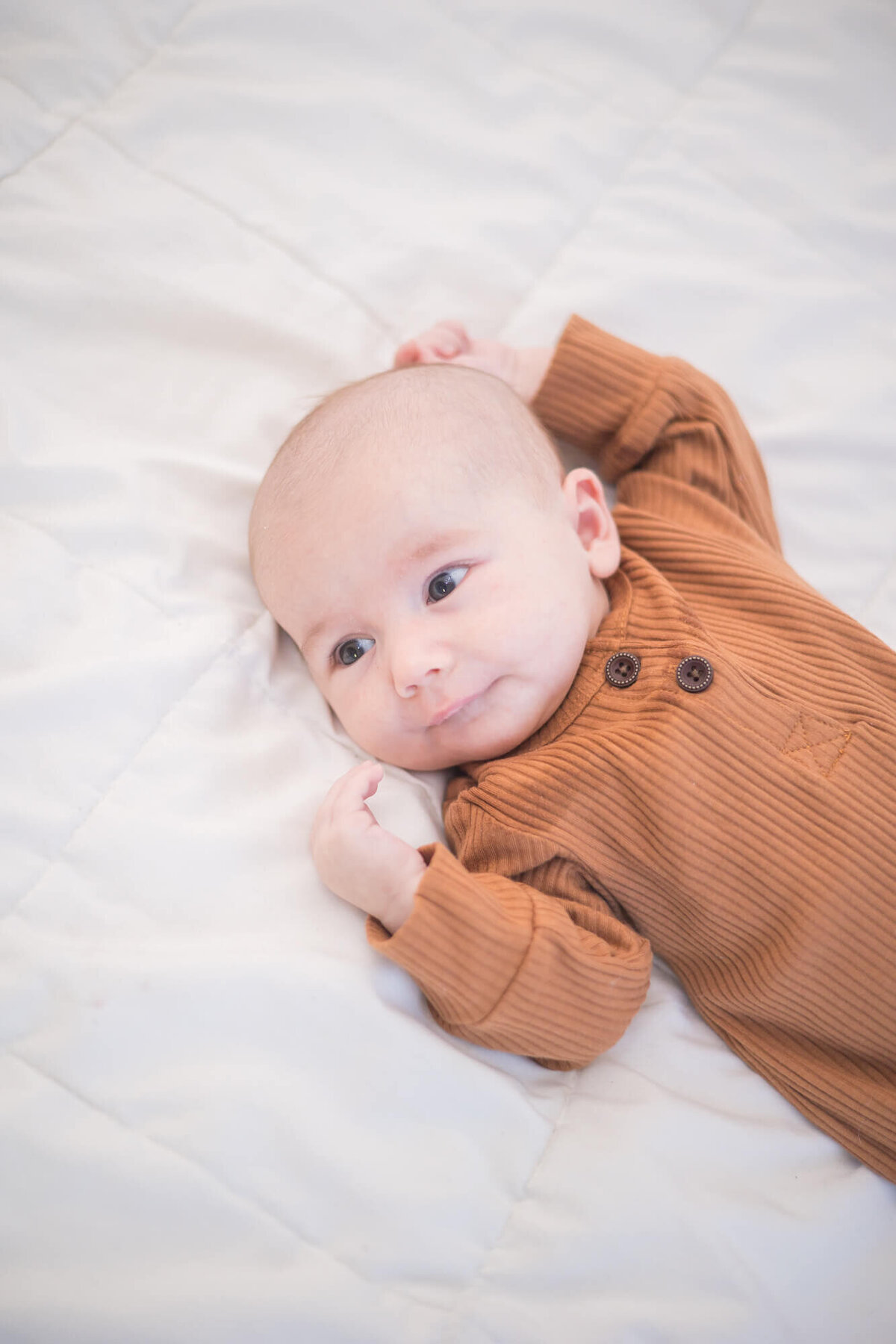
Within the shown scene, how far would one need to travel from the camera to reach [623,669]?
4.43 feet

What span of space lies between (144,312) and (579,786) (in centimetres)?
101

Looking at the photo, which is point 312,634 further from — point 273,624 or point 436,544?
point 436,544

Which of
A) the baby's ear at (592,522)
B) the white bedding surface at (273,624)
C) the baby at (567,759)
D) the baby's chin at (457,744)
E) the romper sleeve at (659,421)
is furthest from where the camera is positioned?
the romper sleeve at (659,421)

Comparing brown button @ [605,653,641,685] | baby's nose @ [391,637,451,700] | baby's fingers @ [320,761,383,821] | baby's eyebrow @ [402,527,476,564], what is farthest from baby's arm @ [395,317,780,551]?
baby's fingers @ [320,761,383,821]

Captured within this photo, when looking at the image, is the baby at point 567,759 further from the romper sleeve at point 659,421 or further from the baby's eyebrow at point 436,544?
the romper sleeve at point 659,421

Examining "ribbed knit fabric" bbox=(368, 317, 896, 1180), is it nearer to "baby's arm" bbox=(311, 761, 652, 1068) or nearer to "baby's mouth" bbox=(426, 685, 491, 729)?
"baby's arm" bbox=(311, 761, 652, 1068)

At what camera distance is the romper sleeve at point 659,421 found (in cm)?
163

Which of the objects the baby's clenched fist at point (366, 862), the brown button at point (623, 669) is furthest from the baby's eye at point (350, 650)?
the brown button at point (623, 669)

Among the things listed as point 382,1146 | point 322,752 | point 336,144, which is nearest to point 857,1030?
point 382,1146

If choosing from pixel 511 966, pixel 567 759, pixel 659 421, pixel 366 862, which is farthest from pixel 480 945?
pixel 659 421

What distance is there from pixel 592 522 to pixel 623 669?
256mm

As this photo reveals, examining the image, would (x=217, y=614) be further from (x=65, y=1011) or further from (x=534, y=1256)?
(x=534, y=1256)

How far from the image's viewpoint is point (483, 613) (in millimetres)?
1271

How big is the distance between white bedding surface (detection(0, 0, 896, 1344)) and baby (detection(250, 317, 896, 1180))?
0.09 metres
